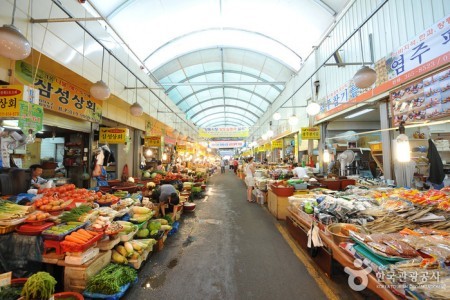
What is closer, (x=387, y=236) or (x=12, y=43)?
(x=12, y=43)

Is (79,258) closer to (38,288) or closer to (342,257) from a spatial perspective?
(38,288)

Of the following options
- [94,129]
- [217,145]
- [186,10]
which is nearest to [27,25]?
[94,129]

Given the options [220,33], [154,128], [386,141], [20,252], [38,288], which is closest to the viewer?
[38,288]

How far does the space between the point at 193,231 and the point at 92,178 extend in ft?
15.2

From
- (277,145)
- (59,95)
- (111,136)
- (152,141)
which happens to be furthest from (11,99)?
(277,145)

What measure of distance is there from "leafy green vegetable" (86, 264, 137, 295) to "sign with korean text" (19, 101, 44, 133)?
8.94ft

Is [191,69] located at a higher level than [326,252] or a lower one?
higher

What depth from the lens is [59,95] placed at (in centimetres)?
506

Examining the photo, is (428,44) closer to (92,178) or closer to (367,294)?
(367,294)

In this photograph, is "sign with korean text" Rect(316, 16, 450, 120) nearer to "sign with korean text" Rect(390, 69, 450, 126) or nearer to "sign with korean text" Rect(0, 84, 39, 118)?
"sign with korean text" Rect(390, 69, 450, 126)

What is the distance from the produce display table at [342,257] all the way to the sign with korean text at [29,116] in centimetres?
533

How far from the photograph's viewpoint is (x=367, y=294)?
113 inches

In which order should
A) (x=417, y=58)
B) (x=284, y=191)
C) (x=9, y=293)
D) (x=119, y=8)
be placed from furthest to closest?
(x=119, y=8) → (x=284, y=191) → (x=417, y=58) → (x=9, y=293)

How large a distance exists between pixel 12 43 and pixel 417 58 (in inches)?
277
